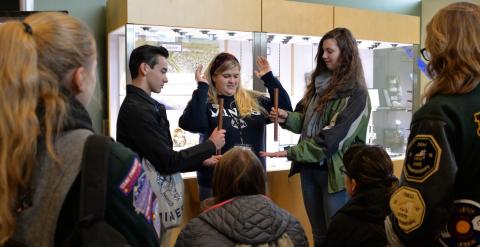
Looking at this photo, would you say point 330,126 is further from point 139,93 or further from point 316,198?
point 139,93

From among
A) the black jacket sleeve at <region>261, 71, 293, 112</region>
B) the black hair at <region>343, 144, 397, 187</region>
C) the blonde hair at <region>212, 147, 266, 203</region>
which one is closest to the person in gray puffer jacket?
the blonde hair at <region>212, 147, 266, 203</region>

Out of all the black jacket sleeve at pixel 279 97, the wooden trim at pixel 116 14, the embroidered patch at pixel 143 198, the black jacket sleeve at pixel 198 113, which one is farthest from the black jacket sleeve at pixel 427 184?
the wooden trim at pixel 116 14

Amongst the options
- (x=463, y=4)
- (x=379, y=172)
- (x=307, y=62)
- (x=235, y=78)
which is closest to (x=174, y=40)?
(x=235, y=78)

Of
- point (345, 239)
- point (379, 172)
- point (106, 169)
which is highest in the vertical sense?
point (106, 169)

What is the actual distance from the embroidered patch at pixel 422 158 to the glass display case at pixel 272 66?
2.18 m

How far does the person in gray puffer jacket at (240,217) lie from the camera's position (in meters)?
1.68

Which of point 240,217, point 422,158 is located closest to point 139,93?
point 240,217

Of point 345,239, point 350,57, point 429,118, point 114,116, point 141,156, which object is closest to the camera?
point 429,118

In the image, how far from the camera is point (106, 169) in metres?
0.98

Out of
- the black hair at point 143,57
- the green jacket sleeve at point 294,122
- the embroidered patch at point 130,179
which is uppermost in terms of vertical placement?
the black hair at point 143,57

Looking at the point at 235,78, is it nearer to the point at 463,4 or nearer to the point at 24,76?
the point at 463,4

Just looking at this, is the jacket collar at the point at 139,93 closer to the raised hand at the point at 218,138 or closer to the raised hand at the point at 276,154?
the raised hand at the point at 218,138

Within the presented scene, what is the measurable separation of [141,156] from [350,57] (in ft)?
4.26

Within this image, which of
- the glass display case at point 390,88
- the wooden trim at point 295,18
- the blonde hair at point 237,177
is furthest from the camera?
the glass display case at point 390,88
